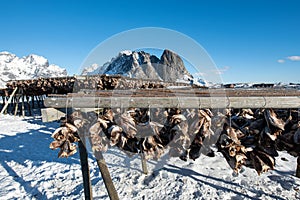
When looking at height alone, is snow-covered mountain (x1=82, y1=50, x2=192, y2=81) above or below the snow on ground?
above

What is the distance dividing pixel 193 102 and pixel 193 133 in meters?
0.26

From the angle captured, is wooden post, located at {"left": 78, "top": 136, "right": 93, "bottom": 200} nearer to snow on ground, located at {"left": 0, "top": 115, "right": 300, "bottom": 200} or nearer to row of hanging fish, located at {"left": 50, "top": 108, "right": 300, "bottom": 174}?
row of hanging fish, located at {"left": 50, "top": 108, "right": 300, "bottom": 174}

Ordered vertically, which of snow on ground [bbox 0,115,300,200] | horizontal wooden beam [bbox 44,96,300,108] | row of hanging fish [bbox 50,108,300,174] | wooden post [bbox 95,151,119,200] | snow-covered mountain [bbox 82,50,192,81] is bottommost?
snow on ground [bbox 0,115,300,200]

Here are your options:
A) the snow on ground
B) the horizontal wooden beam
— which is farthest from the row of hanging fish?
the snow on ground

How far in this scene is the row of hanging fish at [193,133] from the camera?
1.51 metres

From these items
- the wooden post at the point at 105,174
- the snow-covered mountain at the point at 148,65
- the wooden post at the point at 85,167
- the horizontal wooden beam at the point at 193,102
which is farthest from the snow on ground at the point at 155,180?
the horizontal wooden beam at the point at 193,102

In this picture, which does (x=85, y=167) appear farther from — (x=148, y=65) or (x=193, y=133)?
(x=148, y=65)

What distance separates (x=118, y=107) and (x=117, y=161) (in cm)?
386

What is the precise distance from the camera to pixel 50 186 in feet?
13.1

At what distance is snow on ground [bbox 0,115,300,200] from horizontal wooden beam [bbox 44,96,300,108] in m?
2.51

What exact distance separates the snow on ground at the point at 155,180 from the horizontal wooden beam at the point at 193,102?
251 cm

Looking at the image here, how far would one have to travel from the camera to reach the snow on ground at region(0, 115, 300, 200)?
346 cm

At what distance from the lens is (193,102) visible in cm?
147

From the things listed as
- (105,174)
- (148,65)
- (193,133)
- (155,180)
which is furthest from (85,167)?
(148,65)
